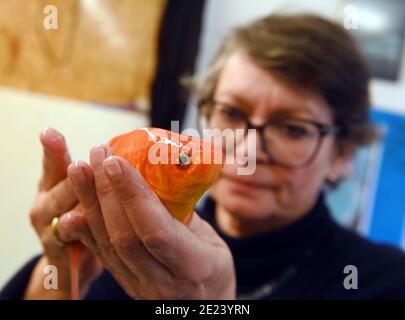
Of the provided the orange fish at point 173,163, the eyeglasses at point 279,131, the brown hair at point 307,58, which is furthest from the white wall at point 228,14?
the orange fish at point 173,163

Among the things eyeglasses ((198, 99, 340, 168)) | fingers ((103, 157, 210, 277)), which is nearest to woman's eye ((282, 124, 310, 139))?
eyeglasses ((198, 99, 340, 168))

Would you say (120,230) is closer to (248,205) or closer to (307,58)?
(248,205)

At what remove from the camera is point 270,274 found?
1.40 feet

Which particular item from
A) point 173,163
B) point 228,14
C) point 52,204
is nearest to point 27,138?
point 52,204

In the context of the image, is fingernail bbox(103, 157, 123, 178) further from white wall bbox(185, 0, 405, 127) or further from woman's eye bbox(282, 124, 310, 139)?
white wall bbox(185, 0, 405, 127)

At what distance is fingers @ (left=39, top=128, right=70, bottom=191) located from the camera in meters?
0.26

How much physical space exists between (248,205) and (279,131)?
0.21 feet

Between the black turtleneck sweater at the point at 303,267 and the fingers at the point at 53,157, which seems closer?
the fingers at the point at 53,157

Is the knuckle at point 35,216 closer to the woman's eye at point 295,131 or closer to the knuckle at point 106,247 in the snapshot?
the knuckle at point 106,247

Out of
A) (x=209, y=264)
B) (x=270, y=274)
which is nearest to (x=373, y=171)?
(x=270, y=274)

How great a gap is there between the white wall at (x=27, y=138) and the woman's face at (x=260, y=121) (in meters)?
0.07

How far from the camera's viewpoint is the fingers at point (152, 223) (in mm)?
217
